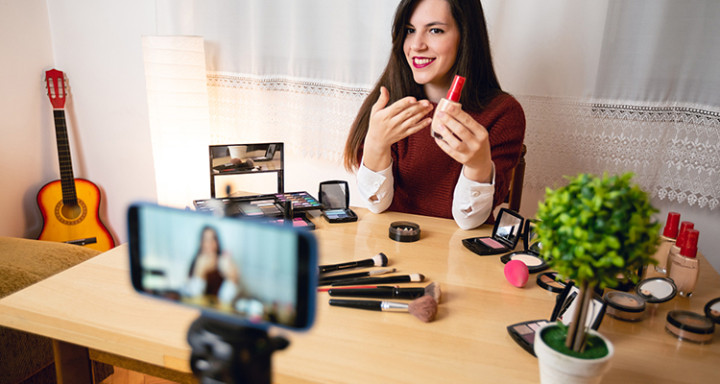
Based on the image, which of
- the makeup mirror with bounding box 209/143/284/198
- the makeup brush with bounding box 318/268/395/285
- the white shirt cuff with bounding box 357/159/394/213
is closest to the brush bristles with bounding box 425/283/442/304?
the makeup brush with bounding box 318/268/395/285

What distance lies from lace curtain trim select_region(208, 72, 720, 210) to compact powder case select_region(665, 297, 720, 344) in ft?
3.19

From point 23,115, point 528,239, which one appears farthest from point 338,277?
point 23,115

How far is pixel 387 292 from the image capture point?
715mm

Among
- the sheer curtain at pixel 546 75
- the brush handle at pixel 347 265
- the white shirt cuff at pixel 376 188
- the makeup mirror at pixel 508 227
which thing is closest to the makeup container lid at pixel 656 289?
the makeup mirror at pixel 508 227

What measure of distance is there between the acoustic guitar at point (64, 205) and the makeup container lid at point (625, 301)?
2.16 m

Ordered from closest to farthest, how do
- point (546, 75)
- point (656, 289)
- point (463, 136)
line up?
point (656, 289) < point (463, 136) < point (546, 75)

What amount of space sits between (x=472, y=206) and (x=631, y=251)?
664mm

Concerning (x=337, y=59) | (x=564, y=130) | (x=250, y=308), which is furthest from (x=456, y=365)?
(x=337, y=59)

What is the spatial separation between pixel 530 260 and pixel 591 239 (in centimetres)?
47

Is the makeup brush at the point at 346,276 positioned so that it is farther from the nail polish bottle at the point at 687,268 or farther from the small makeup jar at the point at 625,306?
the nail polish bottle at the point at 687,268

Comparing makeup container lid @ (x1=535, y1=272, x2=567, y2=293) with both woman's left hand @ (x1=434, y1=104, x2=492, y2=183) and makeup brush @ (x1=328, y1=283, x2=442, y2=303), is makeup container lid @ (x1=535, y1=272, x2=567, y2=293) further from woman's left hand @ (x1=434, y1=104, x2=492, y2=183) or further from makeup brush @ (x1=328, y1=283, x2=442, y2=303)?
woman's left hand @ (x1=434, y1=104, x2=492, y2=183)

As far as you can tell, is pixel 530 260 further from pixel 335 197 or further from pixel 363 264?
pixel 335 197

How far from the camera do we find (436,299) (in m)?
0.69

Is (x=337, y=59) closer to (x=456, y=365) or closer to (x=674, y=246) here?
(x=674, y=246)
